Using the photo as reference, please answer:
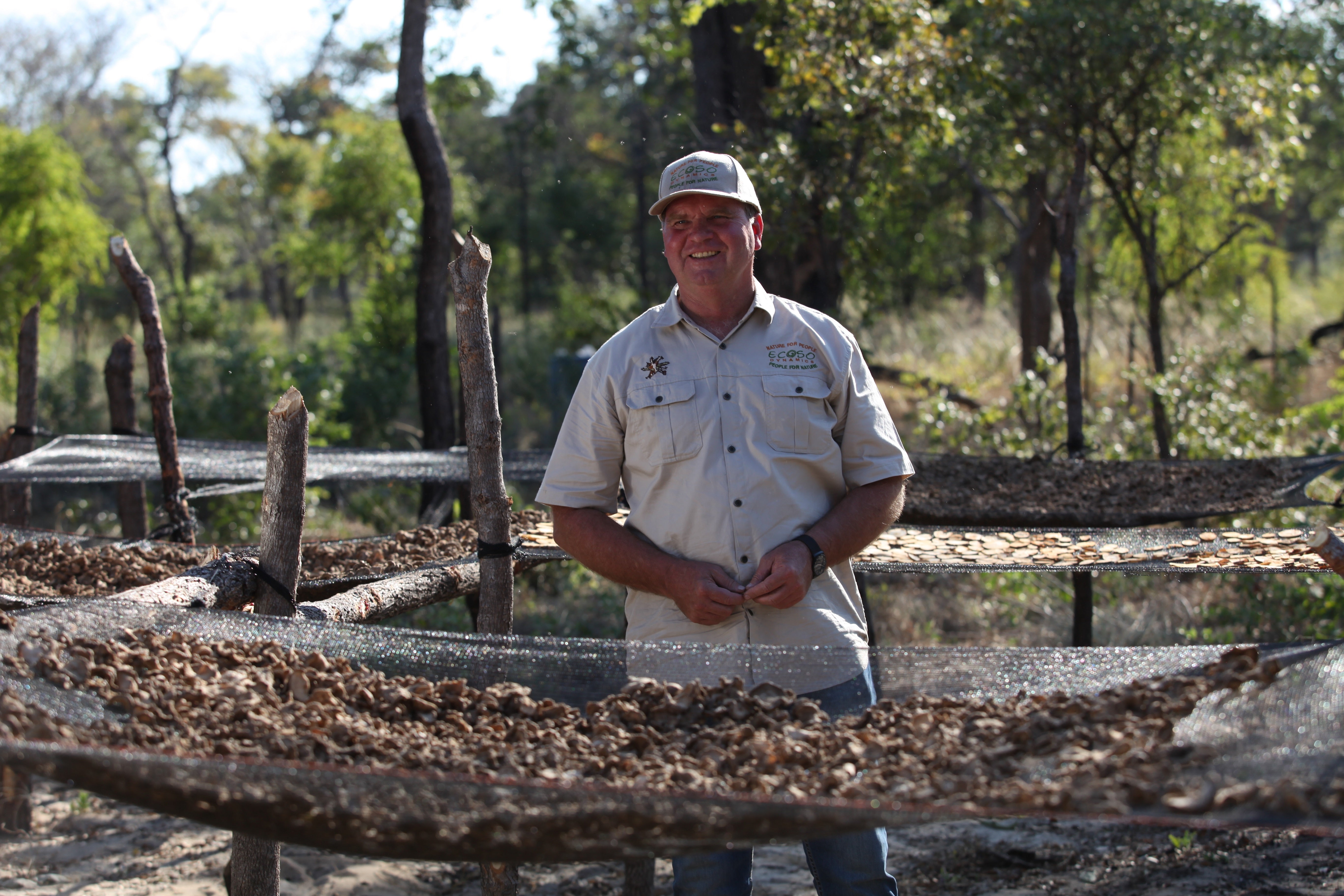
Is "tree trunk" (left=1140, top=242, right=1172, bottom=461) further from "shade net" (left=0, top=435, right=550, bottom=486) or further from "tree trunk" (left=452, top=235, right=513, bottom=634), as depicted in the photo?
"tree trunk" (left=452, top=235, right=513, bottom=634)

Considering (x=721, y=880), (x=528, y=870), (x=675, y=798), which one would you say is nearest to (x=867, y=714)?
(x=721, y=880)

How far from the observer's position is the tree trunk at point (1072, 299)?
4605mm

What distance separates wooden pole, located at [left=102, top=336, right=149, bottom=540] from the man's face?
3527 mm

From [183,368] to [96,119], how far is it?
1663 cm

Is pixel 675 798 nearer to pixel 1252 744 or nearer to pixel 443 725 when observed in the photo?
pixel 443 725

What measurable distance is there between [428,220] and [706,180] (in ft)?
11.4

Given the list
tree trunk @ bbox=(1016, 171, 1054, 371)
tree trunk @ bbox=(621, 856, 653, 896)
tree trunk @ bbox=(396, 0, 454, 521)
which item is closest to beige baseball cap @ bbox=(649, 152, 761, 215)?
tree trunk @ bbox=(621, 856, 653, 896)

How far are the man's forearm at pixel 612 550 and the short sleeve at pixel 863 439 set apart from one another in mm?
393

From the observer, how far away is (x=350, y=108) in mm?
20953

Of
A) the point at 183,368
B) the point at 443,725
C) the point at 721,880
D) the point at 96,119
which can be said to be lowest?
the point at 721,880

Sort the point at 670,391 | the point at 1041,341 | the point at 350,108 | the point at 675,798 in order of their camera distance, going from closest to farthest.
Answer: the point at 675,798
the point at 670,391
the point at 1041,341
the point at 350,108

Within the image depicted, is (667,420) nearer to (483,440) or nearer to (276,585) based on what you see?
(483,440)

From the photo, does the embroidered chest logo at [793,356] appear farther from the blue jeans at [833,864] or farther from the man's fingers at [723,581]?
the blue jeans at [833,864]

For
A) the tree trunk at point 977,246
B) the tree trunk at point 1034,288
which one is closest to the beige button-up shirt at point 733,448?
the tree trunk at point 1034,288
